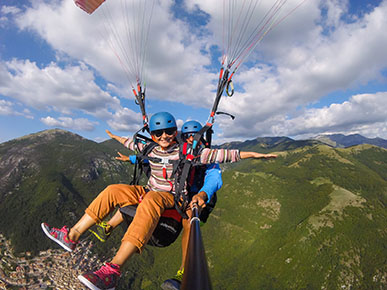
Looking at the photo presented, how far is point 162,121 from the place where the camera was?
5074mm

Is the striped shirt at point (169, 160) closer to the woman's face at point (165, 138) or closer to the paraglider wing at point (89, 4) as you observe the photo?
the woman's face at point (165, 138)

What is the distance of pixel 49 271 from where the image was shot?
116 metres

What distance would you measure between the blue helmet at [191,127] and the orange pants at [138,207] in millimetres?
3264

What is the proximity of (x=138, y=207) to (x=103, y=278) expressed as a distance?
1124 mm

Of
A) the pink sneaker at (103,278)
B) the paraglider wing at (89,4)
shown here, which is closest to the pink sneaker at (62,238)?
the pink sneaker at (103,278)

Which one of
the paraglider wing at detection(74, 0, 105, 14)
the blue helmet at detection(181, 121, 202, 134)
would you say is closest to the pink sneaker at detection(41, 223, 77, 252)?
the blue helmet at detection(181, 121, 202, 134)

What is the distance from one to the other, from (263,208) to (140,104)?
491 feet

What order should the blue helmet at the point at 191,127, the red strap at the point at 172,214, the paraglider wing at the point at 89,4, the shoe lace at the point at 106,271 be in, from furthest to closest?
the blue helmet at the point at 191,127 < the paraglider wing at the point at 89,4 < the red strap at the point at 172,214 < the shoe lace at the point at 106,271

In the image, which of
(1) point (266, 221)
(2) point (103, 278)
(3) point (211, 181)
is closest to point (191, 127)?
(3) point (211, 181)

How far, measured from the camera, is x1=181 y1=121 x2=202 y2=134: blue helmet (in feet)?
26.2

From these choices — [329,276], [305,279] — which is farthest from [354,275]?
[305,279]

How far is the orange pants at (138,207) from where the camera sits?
11.8ft

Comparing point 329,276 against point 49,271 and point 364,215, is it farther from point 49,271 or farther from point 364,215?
point 49,271

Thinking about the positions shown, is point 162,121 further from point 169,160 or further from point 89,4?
point 89,4
